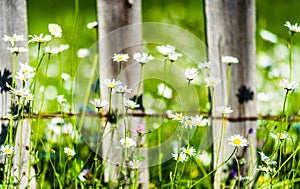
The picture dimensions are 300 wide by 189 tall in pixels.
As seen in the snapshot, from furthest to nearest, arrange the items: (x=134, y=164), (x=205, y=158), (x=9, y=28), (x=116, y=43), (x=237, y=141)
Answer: (x=205, y=158)
(x=116, y=43)
(x=9, y=28)
(x=134, y=164)
(x=237, y=141)

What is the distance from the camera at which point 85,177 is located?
2137 mm

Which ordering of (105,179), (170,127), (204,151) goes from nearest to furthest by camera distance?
(105,179)
(204,151)
(170,127)

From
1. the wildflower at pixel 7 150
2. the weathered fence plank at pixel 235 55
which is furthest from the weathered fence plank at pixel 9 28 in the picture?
the weathered fence plank at pixel 235 55

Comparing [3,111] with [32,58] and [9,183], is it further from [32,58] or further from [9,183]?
[32,58]

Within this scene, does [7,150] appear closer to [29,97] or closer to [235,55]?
[29,97]

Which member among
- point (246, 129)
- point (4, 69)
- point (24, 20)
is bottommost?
point (246, 129)

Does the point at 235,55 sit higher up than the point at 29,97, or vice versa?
the point at 235,55

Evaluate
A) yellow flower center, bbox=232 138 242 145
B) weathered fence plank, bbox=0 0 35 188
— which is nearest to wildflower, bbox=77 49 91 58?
weathered fence plank, bbox=0 0 35 188

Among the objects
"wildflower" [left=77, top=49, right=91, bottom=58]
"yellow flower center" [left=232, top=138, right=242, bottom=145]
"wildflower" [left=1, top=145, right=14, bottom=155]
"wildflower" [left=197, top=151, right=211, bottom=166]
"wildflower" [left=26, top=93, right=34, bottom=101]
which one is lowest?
"wildflower" [left=197, top=151, right=211, bottom=166]

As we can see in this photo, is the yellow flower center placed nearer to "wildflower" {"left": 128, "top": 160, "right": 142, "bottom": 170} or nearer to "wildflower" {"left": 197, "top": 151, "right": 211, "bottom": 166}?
"wildflower" {"left": 128, "top": 160, "right": 142, "bottom": 170}

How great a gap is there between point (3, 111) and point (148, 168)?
649mm

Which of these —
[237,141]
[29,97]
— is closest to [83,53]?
[29,97]

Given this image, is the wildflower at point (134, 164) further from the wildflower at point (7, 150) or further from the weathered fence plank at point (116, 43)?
the wildflower at point (7, 150)

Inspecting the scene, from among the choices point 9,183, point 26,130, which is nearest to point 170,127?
point 26,130
